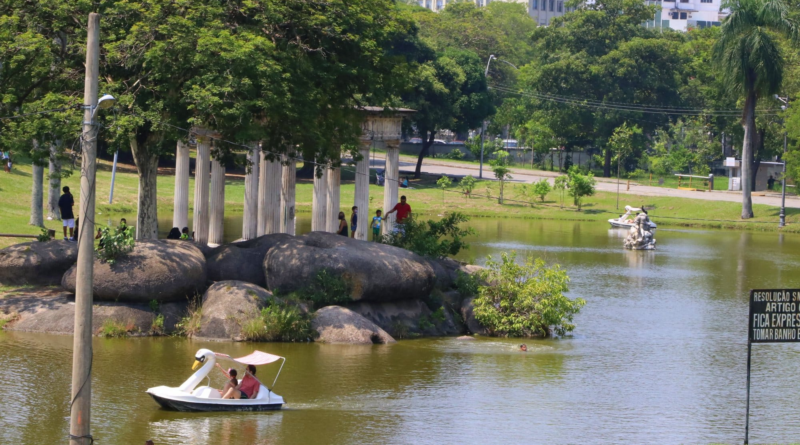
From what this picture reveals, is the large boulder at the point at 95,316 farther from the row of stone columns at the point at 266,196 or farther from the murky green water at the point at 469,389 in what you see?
the row of stone columns at the point at 266,196

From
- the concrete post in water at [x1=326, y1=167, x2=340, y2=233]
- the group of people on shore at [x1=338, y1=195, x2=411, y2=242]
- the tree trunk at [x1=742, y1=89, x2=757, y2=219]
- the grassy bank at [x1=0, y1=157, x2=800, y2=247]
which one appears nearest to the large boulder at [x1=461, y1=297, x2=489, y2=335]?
the group of people on shore at [x1=338, y1=195, x2=411, y2=242]

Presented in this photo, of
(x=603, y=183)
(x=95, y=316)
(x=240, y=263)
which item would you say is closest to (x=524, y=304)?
(x=240, y=263)

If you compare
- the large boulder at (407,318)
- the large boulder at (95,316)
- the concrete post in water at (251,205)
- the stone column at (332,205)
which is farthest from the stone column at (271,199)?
the large boulder at (95,316)

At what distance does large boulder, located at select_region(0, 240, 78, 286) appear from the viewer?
1062 inches

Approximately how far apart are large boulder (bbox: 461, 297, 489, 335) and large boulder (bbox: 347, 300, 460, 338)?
37 cm

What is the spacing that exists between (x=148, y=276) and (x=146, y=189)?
5243 mm

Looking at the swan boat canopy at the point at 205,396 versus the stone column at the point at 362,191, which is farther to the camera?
the stone column at the point at 362,191

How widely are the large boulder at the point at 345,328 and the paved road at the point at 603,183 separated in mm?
56114

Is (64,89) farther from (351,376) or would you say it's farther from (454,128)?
(454,128)

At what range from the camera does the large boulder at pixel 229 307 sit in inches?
984

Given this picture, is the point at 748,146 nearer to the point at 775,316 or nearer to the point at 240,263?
the point at 240,263

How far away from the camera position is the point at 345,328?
83.9ft

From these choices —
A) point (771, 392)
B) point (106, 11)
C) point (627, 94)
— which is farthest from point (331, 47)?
point (627, 94)

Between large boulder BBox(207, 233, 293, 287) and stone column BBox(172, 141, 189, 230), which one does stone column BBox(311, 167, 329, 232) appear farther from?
large boulder BBox(207, 233, 293, 287)
